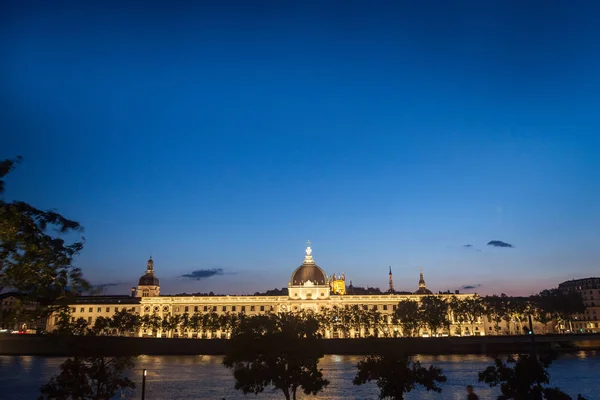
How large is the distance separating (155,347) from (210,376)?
66041mm

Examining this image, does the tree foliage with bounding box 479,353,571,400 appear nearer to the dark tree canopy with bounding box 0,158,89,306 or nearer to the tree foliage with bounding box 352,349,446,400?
the tree foliage with bounding box 352,349,446,400

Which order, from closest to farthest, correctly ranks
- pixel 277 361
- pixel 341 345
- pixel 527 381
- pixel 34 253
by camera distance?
pixel 34 253
pixel 527 381
pixel 277 361
pixel 341 345

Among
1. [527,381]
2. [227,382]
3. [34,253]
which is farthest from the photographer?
[227,382]

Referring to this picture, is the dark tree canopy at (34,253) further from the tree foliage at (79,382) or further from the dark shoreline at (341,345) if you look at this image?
the dark shoreline at (341,345)

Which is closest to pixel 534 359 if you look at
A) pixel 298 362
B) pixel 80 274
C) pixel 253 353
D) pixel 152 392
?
pixel 298 362

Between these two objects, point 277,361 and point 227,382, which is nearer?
point 277,361

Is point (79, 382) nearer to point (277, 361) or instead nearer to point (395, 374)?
point (277, 361)

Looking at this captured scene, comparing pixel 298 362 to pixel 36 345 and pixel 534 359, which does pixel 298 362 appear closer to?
pixel 534 359

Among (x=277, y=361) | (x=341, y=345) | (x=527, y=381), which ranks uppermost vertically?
(x=277, y=361)

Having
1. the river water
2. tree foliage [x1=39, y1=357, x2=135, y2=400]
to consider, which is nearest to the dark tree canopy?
tree foliage [x1=39, y1=357, x2=135, y2=400]

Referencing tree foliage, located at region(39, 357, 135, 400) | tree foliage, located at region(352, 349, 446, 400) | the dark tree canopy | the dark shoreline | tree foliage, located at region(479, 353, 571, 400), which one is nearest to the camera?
the dark tree canopy

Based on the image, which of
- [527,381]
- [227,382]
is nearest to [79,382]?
[527,381]

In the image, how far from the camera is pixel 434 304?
587 feet

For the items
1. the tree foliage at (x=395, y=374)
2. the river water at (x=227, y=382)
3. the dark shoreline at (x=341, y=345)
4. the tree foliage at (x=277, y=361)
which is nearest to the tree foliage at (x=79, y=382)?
the tree foliage at (x=277, y=361)
